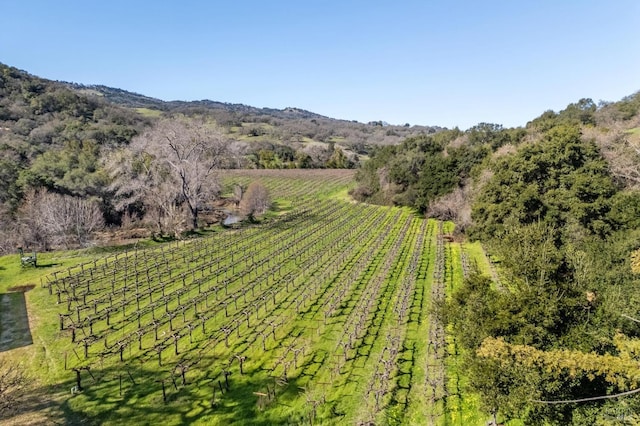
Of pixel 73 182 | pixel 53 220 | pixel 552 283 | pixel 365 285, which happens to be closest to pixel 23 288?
pixel 53 220

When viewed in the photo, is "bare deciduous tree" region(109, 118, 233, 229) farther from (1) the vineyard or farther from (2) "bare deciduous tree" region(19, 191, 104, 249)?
(1) the vineyard

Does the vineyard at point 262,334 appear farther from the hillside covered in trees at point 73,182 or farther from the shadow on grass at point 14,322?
the hillside covered in trees at point 73,182

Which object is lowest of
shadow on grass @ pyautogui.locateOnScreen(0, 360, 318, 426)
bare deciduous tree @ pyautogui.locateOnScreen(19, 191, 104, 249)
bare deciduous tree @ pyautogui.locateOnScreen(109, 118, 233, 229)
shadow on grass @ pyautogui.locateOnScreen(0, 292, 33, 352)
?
shadow on grass @ pyautogui.locateOnScreen(0, 360, 318, 426)

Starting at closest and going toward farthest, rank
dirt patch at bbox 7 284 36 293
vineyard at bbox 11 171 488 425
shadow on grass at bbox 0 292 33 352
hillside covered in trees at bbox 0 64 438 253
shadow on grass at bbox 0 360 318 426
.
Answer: shadow on grass at bbox 0 360 318 426
vineyard at bbox 11 171 488 425
shadow on grass at bbox 0 292 33 352
dirt patch at bbox 7 284 36 293
hillside covered in trees at bbox 0 64 438 253

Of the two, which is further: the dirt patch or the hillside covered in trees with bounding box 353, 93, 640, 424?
the dirt patch

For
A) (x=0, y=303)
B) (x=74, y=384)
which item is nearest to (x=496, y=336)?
(x=74, y=384)

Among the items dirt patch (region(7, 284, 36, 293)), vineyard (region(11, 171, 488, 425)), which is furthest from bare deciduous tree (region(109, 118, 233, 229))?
dirt patch (region(7, 284, 36, 293))

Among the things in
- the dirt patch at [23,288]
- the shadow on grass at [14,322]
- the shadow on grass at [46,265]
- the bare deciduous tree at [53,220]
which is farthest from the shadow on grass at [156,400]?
the bare deciduous tree at [53,220]
